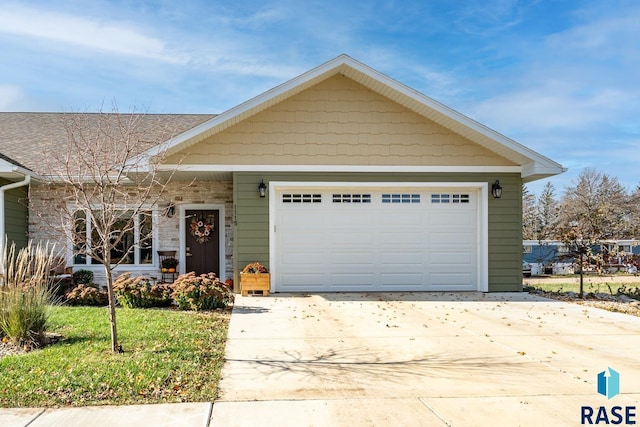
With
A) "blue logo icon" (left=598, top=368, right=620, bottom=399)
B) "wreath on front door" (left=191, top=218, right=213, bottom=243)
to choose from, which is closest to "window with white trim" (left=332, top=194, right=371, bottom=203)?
"wreath on front door" (left=191, top=218, right=213, bottom=243)

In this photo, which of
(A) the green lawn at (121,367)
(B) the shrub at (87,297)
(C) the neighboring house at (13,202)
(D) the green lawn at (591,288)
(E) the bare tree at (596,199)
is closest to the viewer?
(A) the green lawn at (121,367)

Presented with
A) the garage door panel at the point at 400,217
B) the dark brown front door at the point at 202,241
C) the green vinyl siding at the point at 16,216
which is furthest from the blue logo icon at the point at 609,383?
the green vinyl siding at the point at 16,216

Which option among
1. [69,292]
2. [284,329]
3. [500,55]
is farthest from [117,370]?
[500,55]

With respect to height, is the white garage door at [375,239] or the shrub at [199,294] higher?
the white garage door at [375,239]

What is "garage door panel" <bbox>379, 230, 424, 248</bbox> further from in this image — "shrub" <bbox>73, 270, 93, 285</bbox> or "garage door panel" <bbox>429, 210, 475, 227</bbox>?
"shrub" <bbox>73, 270, 93, 285</bbox>

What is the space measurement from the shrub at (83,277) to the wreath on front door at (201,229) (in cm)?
259

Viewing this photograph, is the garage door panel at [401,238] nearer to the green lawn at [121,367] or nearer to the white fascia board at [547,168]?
the white fascia board at [547,168]

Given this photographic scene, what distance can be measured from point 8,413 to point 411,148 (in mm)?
8986

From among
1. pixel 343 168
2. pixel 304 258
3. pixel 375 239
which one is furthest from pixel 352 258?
pixel 343 168

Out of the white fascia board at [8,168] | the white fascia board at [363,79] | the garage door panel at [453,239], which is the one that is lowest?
the garage door panel at [453,239]

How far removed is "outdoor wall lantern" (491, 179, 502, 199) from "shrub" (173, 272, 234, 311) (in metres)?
6.31

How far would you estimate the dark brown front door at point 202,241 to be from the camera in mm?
12805

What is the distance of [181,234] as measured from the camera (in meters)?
12.7

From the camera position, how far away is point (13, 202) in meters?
11.4
